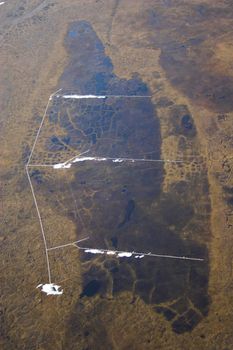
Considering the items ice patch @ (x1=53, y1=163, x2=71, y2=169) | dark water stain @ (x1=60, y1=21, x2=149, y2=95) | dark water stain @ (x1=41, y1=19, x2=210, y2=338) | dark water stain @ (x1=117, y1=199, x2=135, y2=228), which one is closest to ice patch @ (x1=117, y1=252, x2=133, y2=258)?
dark water stain @ (x1=41, y1=19, x2=210, y2=338)

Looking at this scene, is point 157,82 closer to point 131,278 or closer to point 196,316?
point 131,278

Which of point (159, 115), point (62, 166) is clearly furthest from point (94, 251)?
point (159, 115)

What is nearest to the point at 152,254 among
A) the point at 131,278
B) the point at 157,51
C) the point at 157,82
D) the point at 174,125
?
the point at 131,278

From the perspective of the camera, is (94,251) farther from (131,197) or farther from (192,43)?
(192,43)

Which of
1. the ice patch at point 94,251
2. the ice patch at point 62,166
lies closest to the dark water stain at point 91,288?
the ice patch at point 94,251

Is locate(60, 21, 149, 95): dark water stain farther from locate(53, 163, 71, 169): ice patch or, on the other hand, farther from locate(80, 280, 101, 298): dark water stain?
locate(80, 280, 101, 298): dark water stain
